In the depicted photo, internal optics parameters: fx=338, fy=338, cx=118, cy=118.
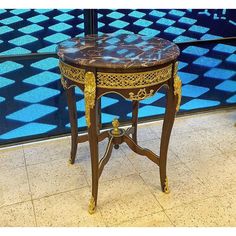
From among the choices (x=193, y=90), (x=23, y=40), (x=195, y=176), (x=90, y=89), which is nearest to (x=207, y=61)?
(x=193, y=90)

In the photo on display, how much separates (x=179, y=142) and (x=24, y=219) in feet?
3.78

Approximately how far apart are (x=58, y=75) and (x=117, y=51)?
1.20 metres

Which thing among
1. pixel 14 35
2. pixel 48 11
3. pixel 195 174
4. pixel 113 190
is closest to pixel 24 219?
pixel 113 190

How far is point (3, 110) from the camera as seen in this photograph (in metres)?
2.48

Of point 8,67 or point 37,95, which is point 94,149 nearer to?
point 37,95

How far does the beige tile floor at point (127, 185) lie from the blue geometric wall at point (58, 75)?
0.91ft

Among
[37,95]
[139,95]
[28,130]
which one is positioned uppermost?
[139,95]

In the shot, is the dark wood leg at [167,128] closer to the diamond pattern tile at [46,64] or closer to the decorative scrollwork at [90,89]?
the decorative scrollwork at [90,89]

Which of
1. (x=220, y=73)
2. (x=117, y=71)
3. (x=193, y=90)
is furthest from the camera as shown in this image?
(x=220, y=73)

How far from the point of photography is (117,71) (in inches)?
55.9

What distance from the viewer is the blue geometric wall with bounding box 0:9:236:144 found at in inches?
97.7

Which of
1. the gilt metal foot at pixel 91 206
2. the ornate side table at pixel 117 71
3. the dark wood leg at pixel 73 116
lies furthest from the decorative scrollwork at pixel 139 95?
the gilt metal foot at pixel 91 206

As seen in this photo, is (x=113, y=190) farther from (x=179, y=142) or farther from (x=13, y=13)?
(x=13, y=13)

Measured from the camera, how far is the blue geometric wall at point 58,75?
8.14 feet
